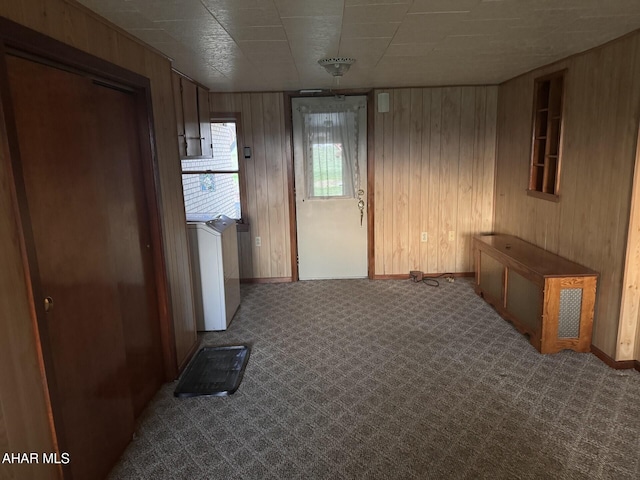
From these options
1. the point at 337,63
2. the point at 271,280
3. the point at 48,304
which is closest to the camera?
the point at 48,304

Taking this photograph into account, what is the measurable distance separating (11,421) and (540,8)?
2.94 m

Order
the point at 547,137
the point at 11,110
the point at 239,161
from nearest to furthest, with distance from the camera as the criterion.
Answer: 1. the point at 11,110
2. the point at 547,137
3. the point at 239,161

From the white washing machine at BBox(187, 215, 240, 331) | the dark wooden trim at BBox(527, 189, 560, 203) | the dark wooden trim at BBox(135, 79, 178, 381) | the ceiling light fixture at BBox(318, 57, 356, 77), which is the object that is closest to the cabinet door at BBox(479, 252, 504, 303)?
the dark wooden trim at BBox(527, 189, 560, 203)

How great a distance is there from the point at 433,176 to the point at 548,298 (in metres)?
2.20

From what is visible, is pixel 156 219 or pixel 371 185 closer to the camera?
pixel 156 219

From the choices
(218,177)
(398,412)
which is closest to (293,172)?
(218,177)

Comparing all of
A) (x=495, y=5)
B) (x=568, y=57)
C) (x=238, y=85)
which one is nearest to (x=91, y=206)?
(x=495, y=5)

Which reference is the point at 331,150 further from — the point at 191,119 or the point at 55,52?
the point at 55,52

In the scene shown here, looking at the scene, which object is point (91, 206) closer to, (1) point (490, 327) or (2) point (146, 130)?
(2) point (146, 130)

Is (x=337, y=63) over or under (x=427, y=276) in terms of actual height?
over

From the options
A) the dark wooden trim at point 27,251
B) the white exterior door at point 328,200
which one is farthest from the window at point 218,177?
the dark wooden trim at point 27,251

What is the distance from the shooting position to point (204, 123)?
4121 mm

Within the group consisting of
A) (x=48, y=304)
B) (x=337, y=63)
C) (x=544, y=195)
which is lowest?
(x=48, y=304)

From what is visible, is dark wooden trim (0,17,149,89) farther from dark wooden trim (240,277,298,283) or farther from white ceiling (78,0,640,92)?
dark wooden trim (240,277,298,283)
